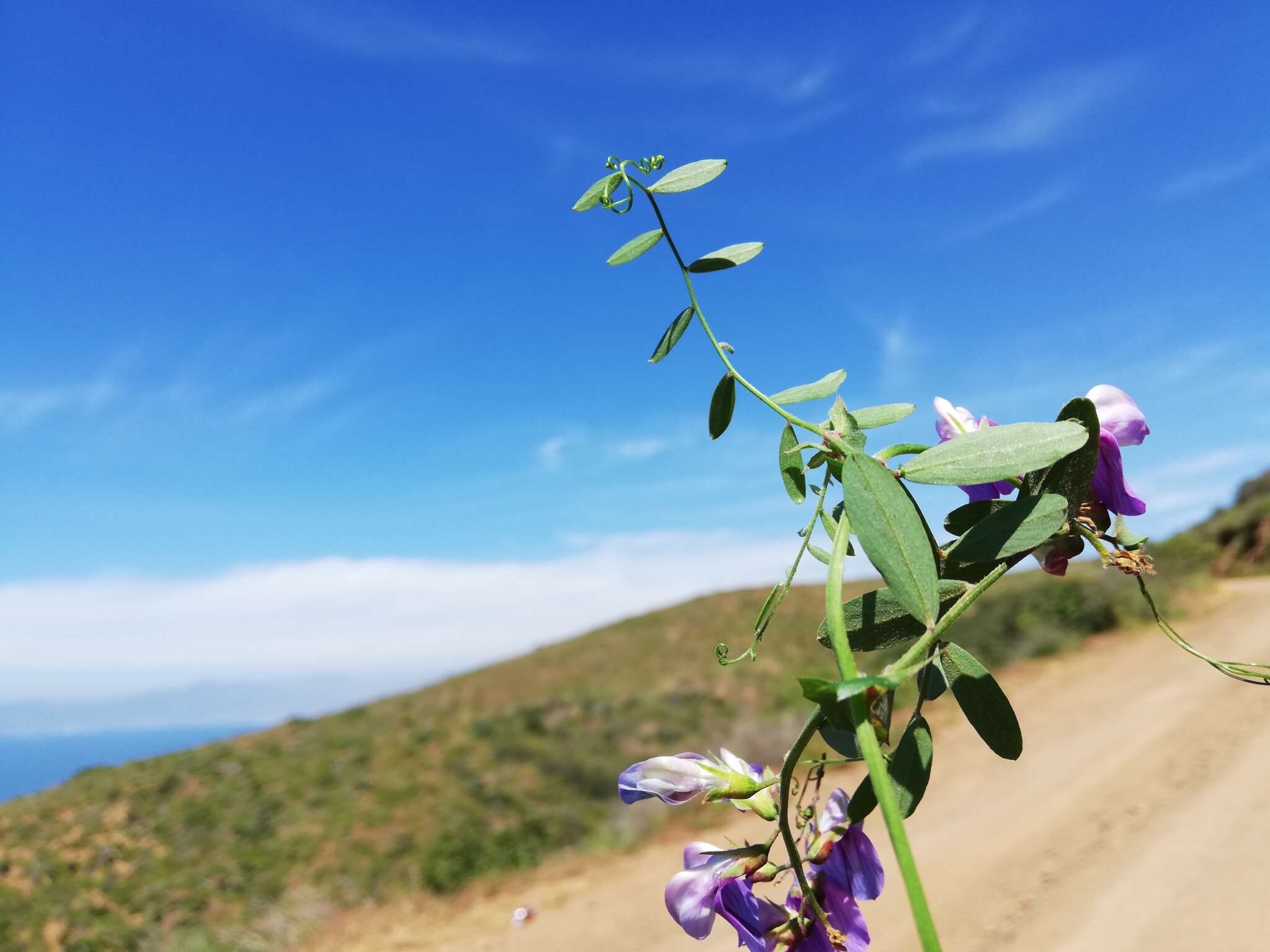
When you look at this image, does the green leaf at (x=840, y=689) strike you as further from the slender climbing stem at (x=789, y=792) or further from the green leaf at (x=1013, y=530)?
the green leaf at (x=1013, y=530)

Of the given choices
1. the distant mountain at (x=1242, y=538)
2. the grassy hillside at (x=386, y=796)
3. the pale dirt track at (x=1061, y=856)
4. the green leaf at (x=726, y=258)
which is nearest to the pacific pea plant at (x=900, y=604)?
the green leaf at (x=726, y=258)

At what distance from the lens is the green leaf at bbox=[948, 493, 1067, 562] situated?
607 millimetres

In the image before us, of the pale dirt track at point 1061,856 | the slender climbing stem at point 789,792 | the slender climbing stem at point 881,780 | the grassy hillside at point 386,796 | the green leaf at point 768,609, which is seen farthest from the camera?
the grassy hillside at point 386,796

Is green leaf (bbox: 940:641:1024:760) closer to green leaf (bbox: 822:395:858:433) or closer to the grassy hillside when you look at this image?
green leaf (bbox: 822:395:858:433)

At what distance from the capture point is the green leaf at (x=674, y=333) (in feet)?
2.82

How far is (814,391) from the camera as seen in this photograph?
0.90 m

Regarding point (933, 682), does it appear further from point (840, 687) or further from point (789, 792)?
point (840, 687)

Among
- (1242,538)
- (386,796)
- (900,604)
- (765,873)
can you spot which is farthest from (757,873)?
(1242,538)

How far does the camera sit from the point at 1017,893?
7.19 meters

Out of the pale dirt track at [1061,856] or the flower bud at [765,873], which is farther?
the pale dirt track at [1061,856]

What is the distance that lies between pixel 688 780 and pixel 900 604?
0.24 m

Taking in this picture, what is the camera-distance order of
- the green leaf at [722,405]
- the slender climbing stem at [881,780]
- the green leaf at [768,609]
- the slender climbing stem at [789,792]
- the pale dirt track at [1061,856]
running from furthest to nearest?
1. the pale dirt track at [1061,856]
2. the green leaf at [722,405]
3. the green leaf at [768,609]
4. the slender climbing stem at [789,792]
5. the slender climbing stem at [881,780]

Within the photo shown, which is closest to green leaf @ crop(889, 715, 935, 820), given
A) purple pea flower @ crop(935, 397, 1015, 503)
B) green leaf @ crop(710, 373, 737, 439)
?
purple pea flower @ crop(935, 397, 1015, 503)

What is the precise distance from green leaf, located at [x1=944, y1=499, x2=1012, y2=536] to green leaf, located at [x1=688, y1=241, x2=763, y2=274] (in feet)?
1.06
